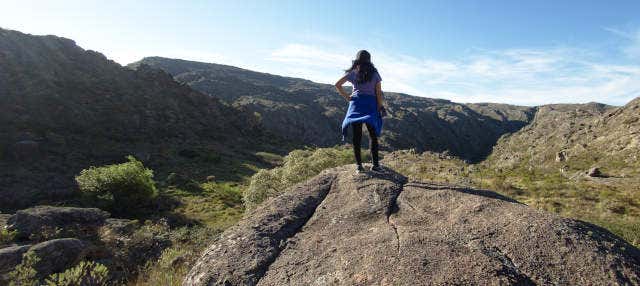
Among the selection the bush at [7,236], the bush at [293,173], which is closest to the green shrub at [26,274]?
the bush at [293,173]

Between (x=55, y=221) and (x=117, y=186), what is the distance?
483 inches

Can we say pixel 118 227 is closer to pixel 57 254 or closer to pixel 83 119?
pixel 57 254

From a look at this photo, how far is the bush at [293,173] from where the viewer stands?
15.2 metres

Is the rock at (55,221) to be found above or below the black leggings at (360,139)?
below

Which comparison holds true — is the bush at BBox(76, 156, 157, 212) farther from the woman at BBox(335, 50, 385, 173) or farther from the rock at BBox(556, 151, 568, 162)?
the rock at BBox(556, 151, 568, 162)

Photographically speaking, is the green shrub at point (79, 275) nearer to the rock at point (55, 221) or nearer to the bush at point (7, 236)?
the bush at point (7, 236)

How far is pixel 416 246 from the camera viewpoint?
13.9 feet

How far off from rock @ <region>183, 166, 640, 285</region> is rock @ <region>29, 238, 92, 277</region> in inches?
234

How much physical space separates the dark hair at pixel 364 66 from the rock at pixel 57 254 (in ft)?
27.2

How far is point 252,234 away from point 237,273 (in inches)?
34.2

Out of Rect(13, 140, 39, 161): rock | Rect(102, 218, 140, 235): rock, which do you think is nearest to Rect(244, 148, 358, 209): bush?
Rect(102, 218, 140, 235): rock

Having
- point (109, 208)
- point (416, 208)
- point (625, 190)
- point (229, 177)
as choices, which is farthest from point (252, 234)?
point (229, 177)

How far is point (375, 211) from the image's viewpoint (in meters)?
5.55

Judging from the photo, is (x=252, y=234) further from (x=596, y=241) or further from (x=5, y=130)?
(x=5, y=130)
